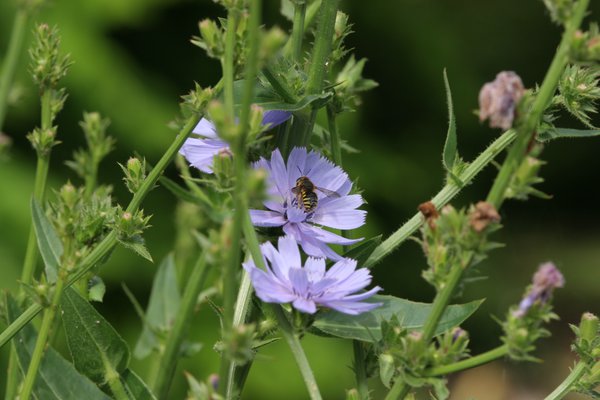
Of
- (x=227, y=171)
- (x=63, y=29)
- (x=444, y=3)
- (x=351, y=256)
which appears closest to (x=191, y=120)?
(x=227, y=171)

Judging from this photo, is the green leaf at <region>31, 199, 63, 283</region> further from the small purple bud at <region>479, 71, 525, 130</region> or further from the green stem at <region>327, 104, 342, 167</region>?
the small purple bud at <region>479, 71, 525, 130</region>

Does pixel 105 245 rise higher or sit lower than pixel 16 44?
lower

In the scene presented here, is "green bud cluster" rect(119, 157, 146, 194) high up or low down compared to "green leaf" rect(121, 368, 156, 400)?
up

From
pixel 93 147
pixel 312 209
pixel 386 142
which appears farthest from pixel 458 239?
pixel 386 142

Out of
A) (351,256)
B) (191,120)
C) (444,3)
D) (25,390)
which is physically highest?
(444,3)

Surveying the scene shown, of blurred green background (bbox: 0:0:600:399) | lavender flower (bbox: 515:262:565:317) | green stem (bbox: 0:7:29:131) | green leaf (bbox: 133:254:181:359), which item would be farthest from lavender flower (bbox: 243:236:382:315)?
blurred green background (bbox: 0:0:600:399)

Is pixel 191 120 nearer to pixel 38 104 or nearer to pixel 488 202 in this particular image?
pixel 488 202

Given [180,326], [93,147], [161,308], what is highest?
[93,147]

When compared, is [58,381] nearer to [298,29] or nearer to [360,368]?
[360,368]
